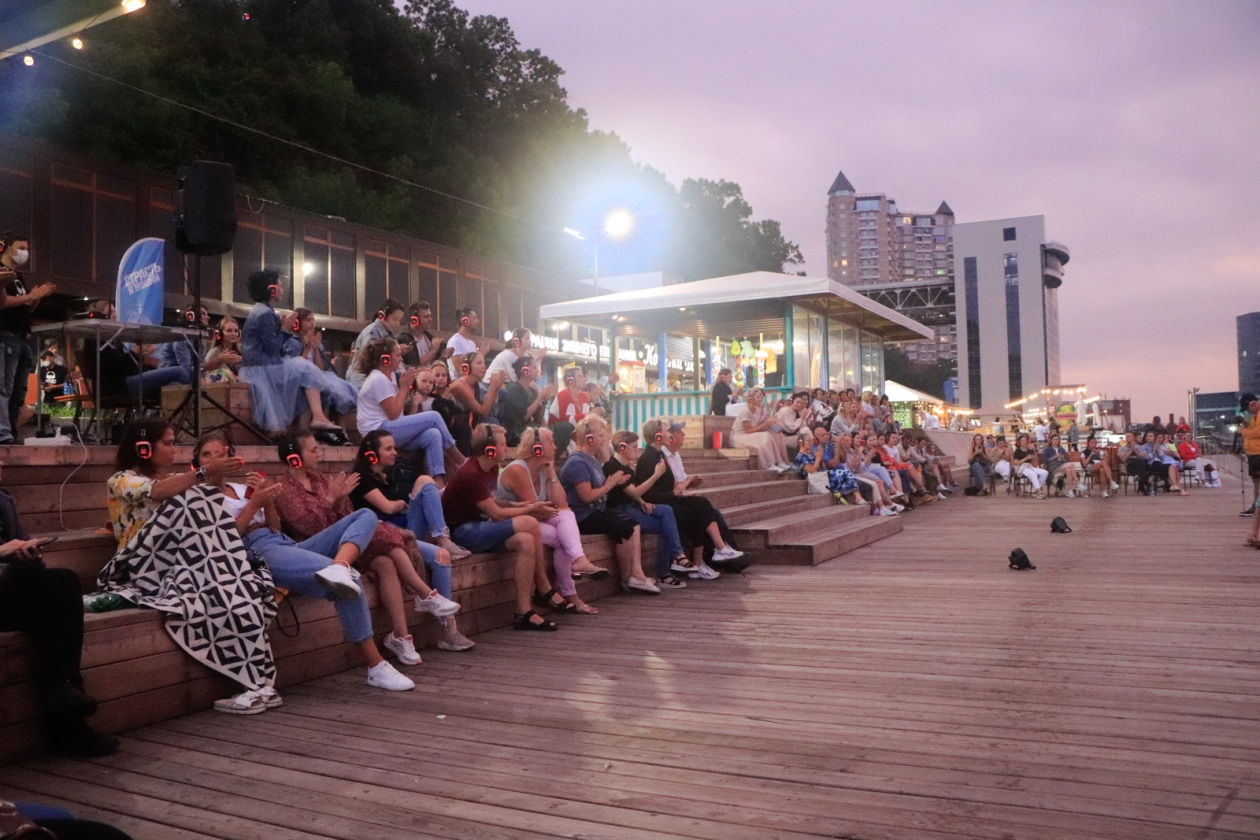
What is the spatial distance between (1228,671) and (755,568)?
15.4 feet

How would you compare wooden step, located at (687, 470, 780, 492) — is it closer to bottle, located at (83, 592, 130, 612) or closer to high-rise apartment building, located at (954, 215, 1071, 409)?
bottle, located at (83, 592, 130, 612)

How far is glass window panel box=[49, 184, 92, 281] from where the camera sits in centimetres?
1798

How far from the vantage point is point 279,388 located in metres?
6.82

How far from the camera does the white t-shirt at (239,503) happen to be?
4.63 metres

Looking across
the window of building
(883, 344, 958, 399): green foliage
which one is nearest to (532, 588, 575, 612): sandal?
(883, 344, 958, 399): green foliage

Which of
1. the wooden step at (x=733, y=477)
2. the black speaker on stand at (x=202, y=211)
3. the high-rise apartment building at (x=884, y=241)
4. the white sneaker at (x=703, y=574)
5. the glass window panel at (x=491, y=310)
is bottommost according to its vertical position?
the white sneaker at (x=703, y=574)

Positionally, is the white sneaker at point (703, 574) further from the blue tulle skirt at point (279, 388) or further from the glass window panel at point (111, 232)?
the glass window panel at point (111, 232)

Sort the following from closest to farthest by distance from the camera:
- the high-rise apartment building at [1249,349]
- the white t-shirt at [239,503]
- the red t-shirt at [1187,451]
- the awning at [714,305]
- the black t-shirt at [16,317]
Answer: the white t-shirt at [239,503] < the black t-shirt at [16,317] < the awning at [714,305] < the red t-shirt at [1187,451] < the high-rise apartment building at [1249,349]

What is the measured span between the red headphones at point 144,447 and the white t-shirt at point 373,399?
2.32 meters

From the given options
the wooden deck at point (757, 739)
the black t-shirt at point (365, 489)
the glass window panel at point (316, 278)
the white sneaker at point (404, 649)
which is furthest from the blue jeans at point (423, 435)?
the glass window panel at point (316, 278)

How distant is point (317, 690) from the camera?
452 centimetres

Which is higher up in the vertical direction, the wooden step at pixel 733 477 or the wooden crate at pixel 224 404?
the wooden crate at pixel 224 404

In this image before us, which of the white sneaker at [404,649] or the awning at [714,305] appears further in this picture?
the awning at [714,305]

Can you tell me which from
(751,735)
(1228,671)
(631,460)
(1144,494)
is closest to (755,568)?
(631,460)
